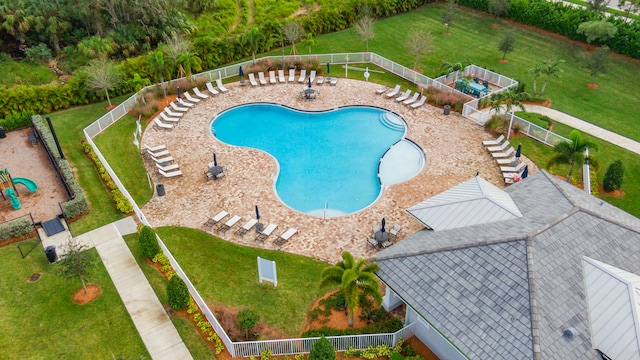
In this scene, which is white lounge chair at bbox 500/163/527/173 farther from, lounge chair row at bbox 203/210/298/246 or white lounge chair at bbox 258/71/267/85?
white lounge chair at bbox 258/71/267/85

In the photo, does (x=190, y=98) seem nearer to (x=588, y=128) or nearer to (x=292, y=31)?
(x=292, y=31)

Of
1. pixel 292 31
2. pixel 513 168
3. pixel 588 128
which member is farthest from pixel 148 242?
pixel 588 128

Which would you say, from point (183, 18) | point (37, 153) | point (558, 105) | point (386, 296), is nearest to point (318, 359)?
point (386, 296)

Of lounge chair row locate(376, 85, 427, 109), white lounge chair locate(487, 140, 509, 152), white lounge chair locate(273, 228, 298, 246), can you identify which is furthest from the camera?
lounge chair row locate(376, 85, 427, 109)

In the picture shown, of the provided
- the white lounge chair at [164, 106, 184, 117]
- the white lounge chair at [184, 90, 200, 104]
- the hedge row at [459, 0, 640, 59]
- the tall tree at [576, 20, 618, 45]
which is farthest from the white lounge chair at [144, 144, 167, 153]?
the hedge row at [459, 0, 640, 59]

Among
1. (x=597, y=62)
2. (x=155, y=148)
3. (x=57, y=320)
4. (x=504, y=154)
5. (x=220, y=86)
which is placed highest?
(x=597, y=62)

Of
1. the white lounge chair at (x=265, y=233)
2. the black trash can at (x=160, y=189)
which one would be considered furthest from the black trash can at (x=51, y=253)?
the white lounge chair at (x=265, y=233)
